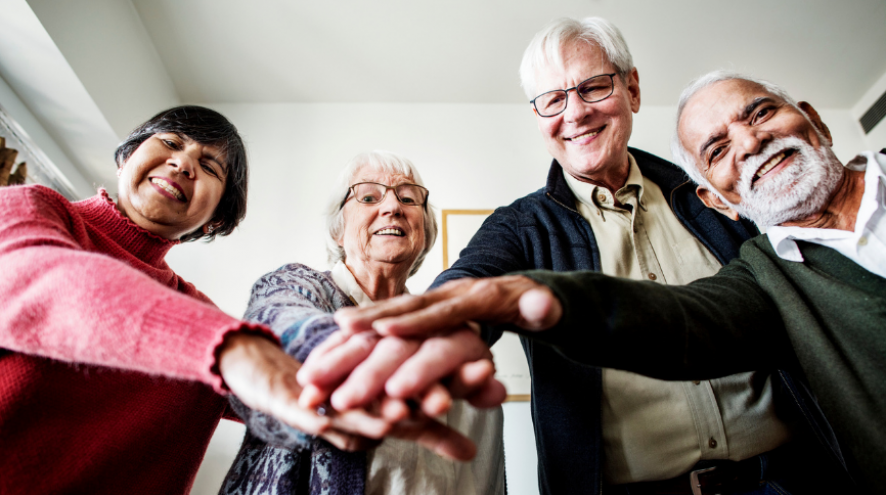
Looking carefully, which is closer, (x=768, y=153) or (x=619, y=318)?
(x=619, y=318)

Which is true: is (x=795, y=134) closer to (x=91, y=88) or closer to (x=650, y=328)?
(x=650, y=328)

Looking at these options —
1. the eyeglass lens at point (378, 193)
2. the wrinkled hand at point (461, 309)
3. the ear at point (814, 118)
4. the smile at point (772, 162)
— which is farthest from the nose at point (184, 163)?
the ear at point (814, 118)

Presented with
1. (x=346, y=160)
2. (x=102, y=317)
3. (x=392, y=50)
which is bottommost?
(x=102, y=317)

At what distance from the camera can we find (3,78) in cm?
151

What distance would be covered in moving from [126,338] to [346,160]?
184cm

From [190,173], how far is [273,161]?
1.26 m

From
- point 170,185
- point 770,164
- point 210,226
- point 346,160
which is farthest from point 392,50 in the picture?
point 770,164

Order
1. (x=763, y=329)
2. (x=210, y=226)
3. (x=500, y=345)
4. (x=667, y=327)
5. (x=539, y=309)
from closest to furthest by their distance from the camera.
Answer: (x=539, y=309) < (x=667, y=327) < (x=763, y=329) < (x=210, y=226) < (x=500, y=345)

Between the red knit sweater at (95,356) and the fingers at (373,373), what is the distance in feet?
0.42

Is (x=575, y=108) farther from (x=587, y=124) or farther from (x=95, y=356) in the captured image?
(x=95, y=356)

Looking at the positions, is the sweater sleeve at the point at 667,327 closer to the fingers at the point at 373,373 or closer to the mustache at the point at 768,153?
the fingers at the point at 373,373

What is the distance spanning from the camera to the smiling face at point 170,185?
939 millimetres

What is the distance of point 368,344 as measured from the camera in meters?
0.47

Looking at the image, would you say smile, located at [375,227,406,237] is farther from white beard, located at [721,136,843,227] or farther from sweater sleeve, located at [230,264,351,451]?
white beard, located at [721,136,843,227]
